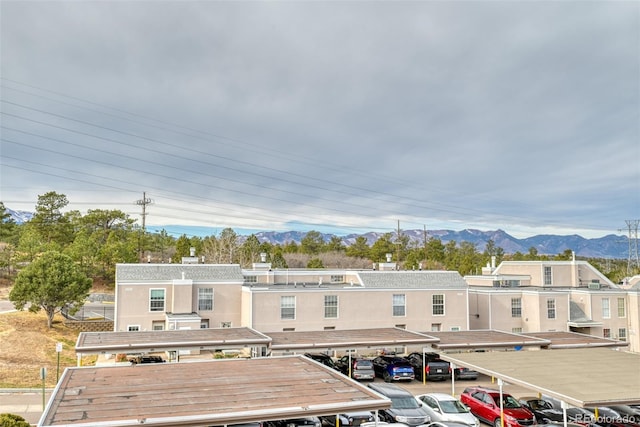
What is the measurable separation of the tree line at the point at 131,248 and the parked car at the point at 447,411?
1225 inches

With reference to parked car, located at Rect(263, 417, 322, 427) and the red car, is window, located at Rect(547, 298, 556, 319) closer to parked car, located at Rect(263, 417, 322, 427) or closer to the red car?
the red car

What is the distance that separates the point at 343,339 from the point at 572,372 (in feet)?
37.7

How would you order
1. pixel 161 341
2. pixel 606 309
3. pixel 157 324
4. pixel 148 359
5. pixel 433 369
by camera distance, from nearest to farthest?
pixel 161 341
pixel 433 369
pixel 148 359
pixel 157 324
pixel 606 309

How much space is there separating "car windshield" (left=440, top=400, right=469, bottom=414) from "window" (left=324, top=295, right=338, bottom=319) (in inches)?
674

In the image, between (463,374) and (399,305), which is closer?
(463,374)

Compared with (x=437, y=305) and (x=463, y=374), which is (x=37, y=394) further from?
(x=437, y=305)

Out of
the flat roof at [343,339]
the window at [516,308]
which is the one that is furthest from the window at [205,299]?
the window at [516,308]

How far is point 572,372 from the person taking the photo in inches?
698

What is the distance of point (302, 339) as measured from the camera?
2580 centimetres

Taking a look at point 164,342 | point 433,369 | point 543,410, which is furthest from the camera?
point 433,369

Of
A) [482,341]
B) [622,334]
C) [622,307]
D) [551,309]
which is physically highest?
[551,309]

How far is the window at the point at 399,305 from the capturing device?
37.7 metres

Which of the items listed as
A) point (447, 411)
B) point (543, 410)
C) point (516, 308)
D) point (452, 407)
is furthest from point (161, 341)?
point (516, 308)

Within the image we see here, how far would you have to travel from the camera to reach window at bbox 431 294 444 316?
A: 126 ft
